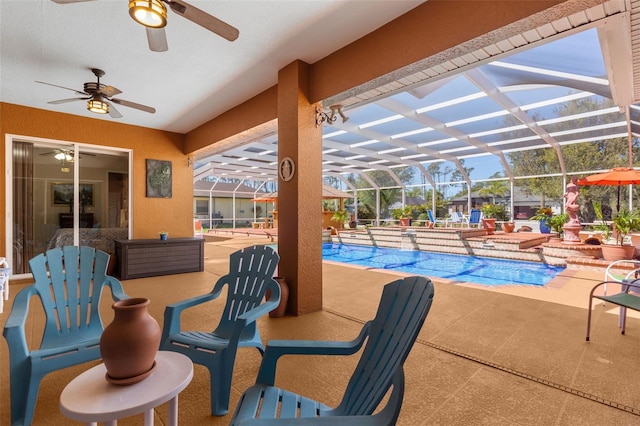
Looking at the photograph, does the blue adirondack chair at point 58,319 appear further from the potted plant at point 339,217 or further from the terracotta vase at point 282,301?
the potted plant at point 339,217

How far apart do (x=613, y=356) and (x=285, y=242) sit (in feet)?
10.7

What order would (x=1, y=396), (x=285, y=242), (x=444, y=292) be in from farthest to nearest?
1. (x=444, y=292)
2. (x=285, y=242)
3. (x=1, y=396)

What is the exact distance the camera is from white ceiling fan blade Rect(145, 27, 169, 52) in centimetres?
235

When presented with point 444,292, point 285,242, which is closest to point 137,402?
point 285,242

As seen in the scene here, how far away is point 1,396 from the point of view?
1.99 m

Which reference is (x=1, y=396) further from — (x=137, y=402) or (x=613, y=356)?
(x=613, y=356)

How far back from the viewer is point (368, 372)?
1.29 meters

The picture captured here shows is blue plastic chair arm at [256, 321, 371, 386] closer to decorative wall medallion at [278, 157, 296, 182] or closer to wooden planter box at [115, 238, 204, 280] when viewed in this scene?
decorative wall medallion at [278, 157, 296, 182]

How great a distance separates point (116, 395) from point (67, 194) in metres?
6.28

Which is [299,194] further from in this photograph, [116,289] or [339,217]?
[339,217]

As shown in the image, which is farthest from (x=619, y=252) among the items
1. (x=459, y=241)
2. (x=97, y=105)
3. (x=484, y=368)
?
(x=97, y=105)

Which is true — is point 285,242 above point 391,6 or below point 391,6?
below

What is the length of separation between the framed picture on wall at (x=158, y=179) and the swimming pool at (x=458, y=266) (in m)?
4.66

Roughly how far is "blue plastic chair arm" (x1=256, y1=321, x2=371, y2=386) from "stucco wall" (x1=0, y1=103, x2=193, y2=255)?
6.15 m
